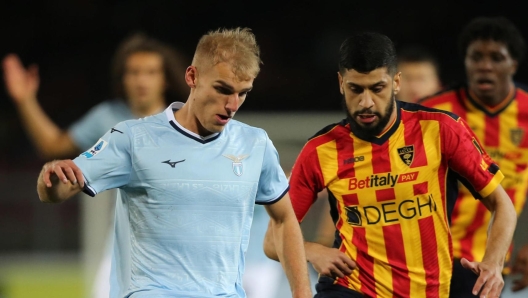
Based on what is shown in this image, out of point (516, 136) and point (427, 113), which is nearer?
point (427, 113)

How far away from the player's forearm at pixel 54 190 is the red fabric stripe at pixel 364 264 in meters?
1.44

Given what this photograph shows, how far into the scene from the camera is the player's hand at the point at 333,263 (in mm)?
4281

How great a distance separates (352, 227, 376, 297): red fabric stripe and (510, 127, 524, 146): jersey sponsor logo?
173cm

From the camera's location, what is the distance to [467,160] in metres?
4.30

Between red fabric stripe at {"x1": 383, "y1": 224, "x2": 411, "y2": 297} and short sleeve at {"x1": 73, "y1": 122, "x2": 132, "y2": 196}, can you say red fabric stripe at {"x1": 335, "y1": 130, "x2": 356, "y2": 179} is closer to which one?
red fabric stripe at {"x1": 383, "y1": 224, "x2": 411, "y2": 297}

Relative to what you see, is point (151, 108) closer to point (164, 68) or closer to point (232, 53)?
point (164, 68)

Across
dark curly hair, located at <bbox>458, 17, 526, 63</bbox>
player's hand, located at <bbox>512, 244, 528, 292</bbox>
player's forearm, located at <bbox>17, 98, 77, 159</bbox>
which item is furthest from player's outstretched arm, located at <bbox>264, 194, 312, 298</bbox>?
player's forearm, located at <bbox>17, 98, 77, 159</bbox>

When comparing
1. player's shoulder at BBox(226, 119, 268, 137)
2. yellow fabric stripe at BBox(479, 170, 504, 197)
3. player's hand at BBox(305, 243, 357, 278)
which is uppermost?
player's shoulder at BBox(226, 119, 268, 137)

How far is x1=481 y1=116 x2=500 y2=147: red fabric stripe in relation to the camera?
571 cm

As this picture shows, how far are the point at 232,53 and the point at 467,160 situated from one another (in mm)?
1201

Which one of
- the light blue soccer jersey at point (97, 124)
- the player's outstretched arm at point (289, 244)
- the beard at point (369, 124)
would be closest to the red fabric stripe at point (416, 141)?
the beard at point (369, 124)

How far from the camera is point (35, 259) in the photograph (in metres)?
14.0

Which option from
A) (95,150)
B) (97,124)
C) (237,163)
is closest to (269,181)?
(237,163)

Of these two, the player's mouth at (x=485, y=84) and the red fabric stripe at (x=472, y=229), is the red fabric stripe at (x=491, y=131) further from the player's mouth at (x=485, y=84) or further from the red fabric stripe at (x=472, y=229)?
the red fabric stripe at (x=472, y=229)
